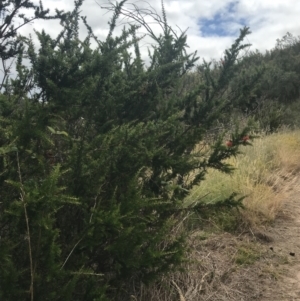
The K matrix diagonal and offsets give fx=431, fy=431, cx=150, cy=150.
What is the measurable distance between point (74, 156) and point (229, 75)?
2.07 m

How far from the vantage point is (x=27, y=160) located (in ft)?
7.90

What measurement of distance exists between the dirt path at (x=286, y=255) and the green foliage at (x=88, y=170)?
2.90 ft

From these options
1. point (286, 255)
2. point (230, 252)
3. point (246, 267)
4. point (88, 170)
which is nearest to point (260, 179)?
point (286, 255)

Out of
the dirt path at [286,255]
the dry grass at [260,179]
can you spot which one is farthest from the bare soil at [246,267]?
the dry grass at [260,179]

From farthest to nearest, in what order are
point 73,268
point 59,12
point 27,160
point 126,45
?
point 59,12, point 126,45, point 27,160, point 73,268

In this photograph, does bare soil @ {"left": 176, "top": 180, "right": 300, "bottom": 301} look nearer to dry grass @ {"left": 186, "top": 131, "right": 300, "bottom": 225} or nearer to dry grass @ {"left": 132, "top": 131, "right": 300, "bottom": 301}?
dry grass @ {"left": 132, "top": 131, "right": 300, "bottom": 301}

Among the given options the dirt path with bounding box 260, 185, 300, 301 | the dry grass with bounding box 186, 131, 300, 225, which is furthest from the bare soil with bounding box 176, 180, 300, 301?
the dry grass with bounding box 186, 131, 300, 225

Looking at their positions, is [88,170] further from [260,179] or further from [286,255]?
[260,179]

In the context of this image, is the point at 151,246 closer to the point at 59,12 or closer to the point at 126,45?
the point at 126,45

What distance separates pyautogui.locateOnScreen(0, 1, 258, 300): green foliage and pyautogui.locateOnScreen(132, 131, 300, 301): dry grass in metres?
0.28

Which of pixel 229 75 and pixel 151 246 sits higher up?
pixel 229 75

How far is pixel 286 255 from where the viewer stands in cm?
402

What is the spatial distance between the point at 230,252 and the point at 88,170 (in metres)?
2.09

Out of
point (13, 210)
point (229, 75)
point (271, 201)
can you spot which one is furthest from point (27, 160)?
point (271, 201)
